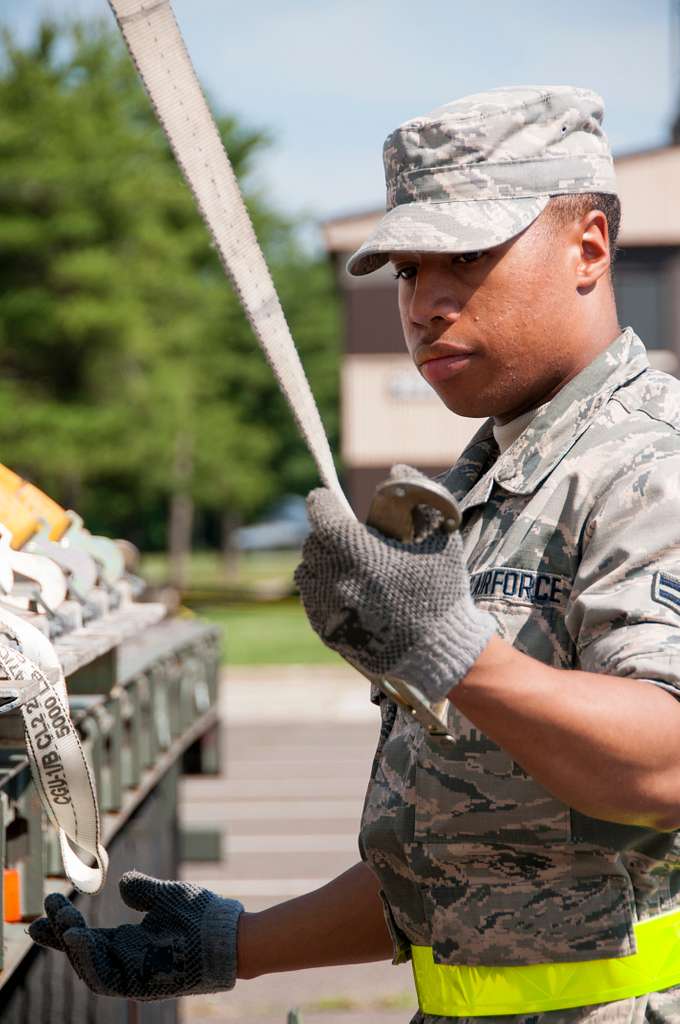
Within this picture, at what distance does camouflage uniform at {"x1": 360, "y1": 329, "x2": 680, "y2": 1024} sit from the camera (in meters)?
1.75

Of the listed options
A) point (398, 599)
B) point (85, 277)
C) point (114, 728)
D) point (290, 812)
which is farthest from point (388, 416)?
point (398, 599)

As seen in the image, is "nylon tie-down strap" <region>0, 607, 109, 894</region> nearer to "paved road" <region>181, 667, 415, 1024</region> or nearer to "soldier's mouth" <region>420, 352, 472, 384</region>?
"soldier's mouth" <region>420, 352, 472, 384</region>

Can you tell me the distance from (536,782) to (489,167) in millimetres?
758

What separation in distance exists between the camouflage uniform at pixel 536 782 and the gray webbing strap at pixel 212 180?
12.3 inches

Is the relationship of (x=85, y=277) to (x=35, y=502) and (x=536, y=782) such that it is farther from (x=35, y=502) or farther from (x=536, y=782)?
(x=536, y=782)

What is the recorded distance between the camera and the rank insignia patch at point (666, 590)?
1.65 m

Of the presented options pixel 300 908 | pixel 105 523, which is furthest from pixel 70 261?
pixel 300 908

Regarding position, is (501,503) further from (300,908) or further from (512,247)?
(300,908)

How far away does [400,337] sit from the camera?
2747cm

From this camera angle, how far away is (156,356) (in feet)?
90.7

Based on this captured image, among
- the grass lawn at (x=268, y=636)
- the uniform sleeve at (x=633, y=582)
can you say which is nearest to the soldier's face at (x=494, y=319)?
the uniform sleeve at (x=633, y=582)

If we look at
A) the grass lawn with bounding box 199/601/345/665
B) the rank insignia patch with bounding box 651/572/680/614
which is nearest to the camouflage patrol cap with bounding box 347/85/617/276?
the rank insignia patch with bounding box 651/572/680/614

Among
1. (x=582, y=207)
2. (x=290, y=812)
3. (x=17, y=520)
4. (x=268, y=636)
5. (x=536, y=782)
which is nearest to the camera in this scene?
(x=536, y=782)

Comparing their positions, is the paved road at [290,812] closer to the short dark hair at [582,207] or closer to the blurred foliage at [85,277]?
the short dark hair at [582,207]
